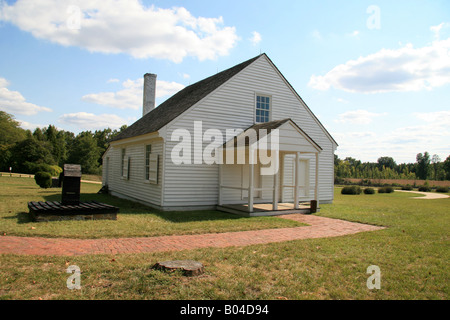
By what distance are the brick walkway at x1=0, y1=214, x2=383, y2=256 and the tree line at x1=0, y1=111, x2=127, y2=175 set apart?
42589mm

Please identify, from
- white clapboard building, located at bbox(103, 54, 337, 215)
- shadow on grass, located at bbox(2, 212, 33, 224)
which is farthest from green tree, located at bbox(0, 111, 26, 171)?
shadow on grass, located at bbox(2, 212, 33, 224)

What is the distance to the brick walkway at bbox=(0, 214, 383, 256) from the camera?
6.73 m

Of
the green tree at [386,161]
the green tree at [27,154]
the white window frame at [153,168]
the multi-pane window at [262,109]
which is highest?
the green tree at [386,161]

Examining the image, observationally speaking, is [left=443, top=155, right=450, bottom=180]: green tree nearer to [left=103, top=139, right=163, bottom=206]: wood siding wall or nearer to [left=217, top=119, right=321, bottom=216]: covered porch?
[left=217, top=119, right=321, bottom=216]: covered porch

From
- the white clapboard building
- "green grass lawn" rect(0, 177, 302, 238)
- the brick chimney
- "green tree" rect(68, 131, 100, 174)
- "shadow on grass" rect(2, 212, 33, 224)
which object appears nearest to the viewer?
"green grass lawn" rect(0, 177, 302, 238)

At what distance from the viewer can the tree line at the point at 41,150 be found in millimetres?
55125

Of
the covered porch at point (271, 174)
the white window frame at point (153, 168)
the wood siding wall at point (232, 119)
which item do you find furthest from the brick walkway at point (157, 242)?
the white window frame at point (153, 168)

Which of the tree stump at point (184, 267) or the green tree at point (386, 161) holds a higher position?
the green tree at point (386, 161)

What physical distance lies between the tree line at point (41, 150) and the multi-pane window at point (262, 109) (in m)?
38.5

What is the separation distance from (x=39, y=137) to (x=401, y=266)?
70.0 meters

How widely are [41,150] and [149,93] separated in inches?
1602

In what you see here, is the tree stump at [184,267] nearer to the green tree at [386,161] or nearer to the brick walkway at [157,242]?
the brick walkway at [157,242]

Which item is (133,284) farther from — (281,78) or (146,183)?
(281,78)
